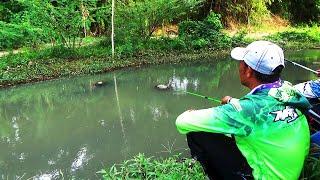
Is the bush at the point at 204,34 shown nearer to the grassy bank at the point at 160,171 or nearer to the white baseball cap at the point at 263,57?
the grassy bank at the point at 160,171

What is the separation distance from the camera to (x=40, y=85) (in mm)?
9547

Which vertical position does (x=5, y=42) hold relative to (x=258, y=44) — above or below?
below

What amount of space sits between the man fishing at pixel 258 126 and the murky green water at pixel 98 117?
119 inches

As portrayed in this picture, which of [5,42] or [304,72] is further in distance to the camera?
[5,42]

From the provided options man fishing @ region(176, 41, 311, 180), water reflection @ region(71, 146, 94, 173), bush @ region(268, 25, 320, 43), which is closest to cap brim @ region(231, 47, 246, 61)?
man fishing @ region(176, 41, 311, 180)

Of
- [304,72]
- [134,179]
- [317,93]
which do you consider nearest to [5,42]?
[304,72]

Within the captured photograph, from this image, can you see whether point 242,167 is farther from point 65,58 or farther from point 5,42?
point 5,42

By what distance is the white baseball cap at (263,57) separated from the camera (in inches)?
87.0

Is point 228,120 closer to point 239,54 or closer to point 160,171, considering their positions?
point 239,54

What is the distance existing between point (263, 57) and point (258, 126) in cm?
36

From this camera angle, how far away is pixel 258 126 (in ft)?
7.19

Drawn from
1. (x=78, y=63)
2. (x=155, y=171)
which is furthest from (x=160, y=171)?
(x=78, y=63)

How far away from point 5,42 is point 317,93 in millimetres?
9922

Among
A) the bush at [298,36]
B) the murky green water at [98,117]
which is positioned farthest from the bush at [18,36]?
the bush at [298,36]
